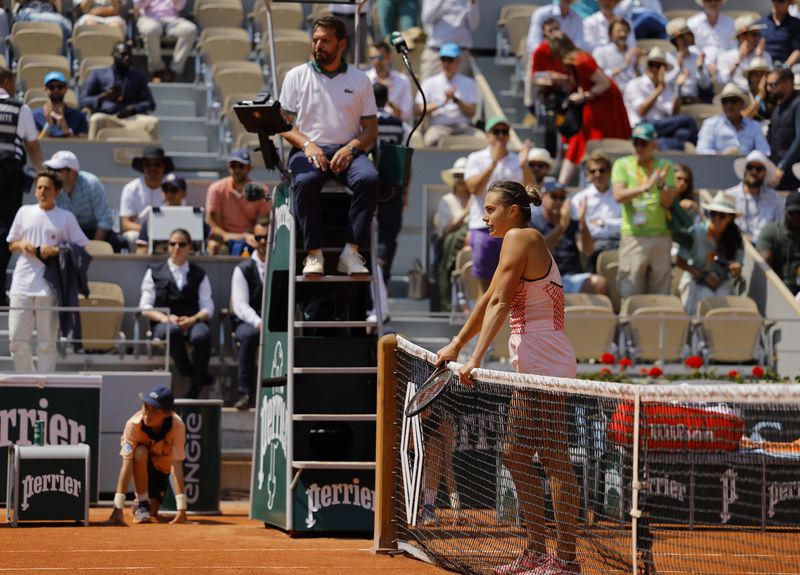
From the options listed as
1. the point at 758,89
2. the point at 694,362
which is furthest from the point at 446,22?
the point at 694,362

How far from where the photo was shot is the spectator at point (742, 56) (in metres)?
21.5

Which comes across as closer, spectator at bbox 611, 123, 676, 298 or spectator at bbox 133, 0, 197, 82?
spectator at bbox 611, 123, 676, 298

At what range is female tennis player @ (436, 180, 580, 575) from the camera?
7.98m

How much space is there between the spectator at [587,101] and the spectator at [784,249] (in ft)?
8.68

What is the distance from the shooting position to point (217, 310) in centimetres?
1573

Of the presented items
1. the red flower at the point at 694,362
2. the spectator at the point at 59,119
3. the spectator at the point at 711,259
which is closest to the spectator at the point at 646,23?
the spectator at the point at 711,259

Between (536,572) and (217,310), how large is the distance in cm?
827

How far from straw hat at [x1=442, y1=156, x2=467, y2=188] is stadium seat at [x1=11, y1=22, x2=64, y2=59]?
5771 millimetres

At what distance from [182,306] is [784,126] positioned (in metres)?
8.10

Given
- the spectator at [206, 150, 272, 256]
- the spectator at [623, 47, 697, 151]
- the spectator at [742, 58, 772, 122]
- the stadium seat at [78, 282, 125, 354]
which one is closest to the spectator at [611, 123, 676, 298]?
the spectator at [623, 47, 697, 151]

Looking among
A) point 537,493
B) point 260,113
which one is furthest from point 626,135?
point 537,493

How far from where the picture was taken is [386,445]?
9.65 m

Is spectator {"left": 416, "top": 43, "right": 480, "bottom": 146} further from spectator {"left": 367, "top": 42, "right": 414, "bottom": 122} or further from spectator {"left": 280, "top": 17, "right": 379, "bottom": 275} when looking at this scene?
spectator {"left": 280, "top": 17, "right": 379, "bottom": 275}

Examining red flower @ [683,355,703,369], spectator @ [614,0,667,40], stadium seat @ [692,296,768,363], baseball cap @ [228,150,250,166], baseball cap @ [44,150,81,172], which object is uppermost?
spectator @ [614,0,667,40]
